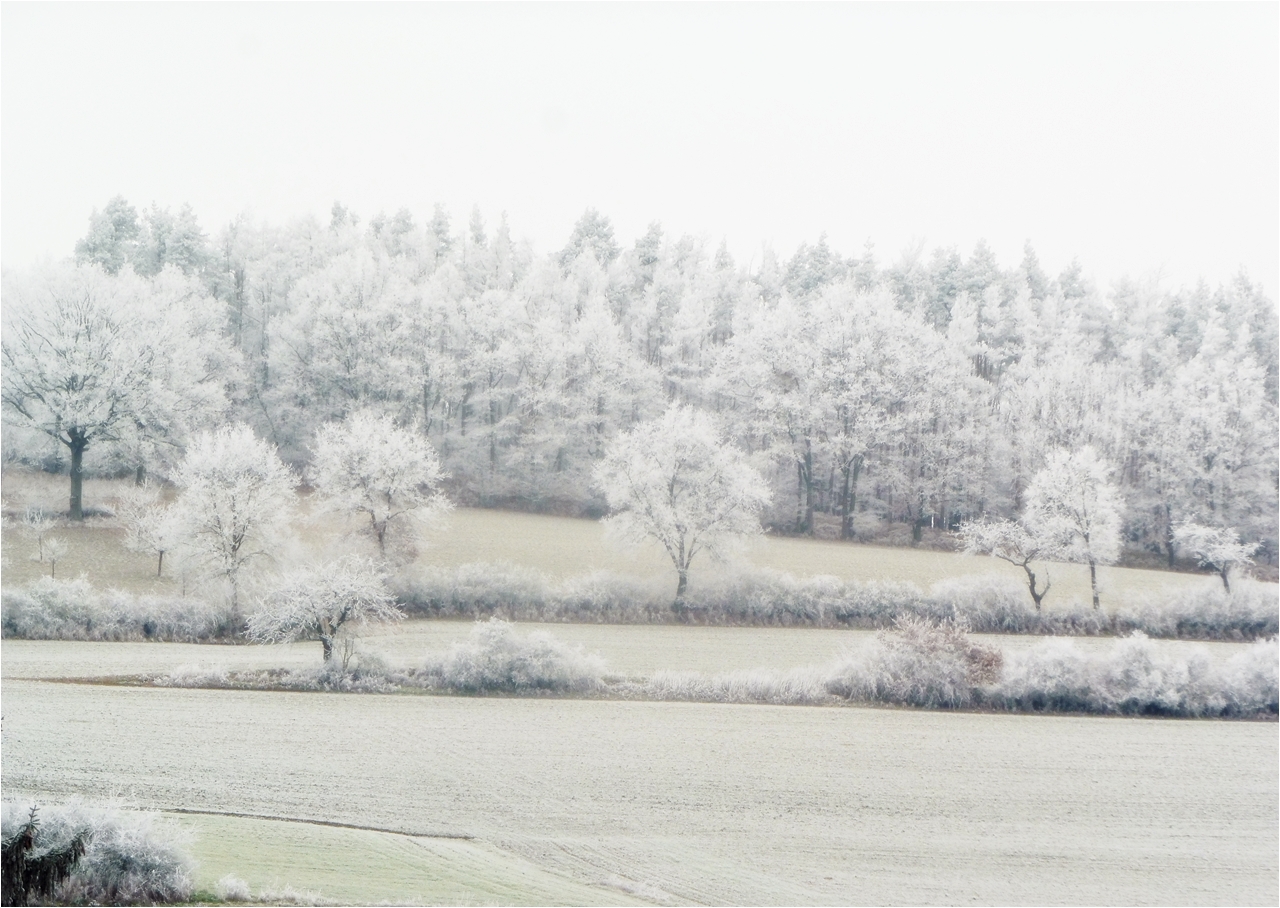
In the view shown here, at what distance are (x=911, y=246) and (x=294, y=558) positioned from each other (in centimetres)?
4095

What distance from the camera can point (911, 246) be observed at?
182 ft

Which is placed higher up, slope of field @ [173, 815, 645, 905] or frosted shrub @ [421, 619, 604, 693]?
frosted shrub @ [421, 619, 604, 693]

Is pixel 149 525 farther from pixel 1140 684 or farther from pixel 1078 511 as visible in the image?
pixel 1078 511

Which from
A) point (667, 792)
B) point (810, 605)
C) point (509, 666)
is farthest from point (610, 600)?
point (667, 792)

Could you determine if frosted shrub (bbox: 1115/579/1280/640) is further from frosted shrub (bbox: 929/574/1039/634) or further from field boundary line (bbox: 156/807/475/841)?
field boundary line (bbox: 156/807/475/841)

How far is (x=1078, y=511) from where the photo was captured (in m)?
33.8

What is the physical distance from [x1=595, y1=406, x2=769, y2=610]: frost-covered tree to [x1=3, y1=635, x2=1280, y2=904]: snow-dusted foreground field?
11261 mm

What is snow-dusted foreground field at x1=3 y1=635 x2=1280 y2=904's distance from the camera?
1226cm

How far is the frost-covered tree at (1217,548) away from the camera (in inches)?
1270

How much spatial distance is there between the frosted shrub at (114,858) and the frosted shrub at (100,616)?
1747cm

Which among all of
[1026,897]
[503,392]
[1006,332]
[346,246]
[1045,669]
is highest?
[346,246]

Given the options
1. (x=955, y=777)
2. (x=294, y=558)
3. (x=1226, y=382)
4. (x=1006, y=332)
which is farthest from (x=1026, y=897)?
(x=1006, y=332)

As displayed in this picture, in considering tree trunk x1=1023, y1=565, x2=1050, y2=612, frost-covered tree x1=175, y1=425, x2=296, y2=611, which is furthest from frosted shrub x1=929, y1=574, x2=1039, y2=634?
frost-covered tree x1=175, y1=425, x2=296, y2=611

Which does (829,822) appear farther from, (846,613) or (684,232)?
(684,232)
